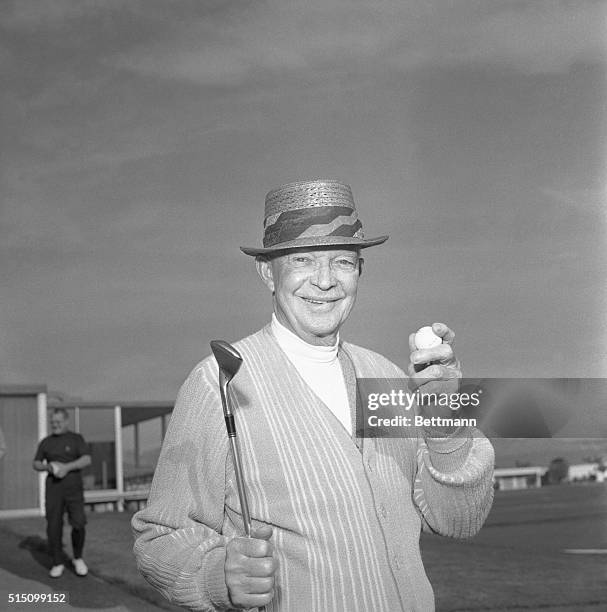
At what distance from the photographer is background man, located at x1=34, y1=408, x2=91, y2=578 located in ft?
15.8

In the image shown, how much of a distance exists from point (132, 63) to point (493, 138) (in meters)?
1.78

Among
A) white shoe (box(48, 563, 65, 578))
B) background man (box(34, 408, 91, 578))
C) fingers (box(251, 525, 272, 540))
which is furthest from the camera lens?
white shoe (box(48, 563, 65, 578))

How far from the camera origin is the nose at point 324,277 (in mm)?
1616

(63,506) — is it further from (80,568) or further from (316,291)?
(316,291)

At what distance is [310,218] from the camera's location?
162 centimetres

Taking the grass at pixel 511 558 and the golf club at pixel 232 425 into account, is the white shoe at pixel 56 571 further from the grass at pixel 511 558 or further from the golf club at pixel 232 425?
the golf club at pixel 232 425

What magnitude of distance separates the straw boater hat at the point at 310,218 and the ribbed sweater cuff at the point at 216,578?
47 cm

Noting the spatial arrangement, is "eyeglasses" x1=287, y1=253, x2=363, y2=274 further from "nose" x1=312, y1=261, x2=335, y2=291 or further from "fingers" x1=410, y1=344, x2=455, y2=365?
"fingers" x1=410, y1=344, x2=455, y2=365

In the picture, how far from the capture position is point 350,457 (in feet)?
5.13

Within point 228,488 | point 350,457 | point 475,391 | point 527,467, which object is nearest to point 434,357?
point 350,457

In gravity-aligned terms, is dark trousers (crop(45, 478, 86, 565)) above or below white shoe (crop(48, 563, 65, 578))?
above

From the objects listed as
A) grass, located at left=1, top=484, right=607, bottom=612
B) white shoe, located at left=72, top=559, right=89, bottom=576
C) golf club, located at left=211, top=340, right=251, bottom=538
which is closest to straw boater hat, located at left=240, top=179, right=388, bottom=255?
golf club, located at left=211, top=340, right=251, bottom=538

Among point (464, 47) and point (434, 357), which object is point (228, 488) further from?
point (464, 47)

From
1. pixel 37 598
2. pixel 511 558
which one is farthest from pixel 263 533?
pixel 511 558
